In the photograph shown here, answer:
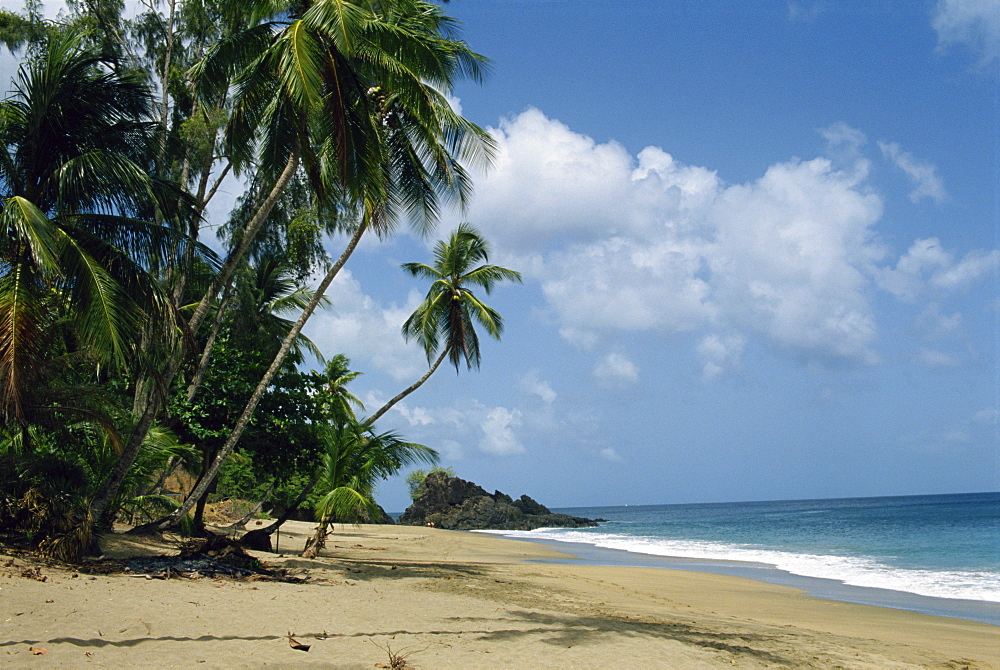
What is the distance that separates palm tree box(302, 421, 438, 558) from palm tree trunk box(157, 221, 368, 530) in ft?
5.81

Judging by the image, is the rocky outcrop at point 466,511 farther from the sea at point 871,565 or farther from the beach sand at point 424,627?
the beach sand at point 424,627

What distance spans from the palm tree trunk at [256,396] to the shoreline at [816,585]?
10.4 meters

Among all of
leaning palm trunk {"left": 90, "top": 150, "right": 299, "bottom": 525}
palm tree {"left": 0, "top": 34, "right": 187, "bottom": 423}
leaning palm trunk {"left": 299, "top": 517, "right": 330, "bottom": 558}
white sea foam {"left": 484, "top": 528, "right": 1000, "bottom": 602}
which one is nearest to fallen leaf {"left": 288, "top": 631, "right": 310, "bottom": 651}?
palm tree {"left": 0, "top": 34, "right": 187, "bottom": 423}

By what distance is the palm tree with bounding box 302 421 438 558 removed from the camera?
532 inches

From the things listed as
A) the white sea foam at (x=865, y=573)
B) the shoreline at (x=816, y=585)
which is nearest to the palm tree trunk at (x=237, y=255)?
the shoreline at (x=816, y=585)

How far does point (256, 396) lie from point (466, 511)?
38400 mm

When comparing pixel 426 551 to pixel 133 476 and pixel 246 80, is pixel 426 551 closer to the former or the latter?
pixel 133 476

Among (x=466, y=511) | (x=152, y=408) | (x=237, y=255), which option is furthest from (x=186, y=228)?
(x=466, y=511)

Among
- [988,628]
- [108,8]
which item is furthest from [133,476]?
[988,628]

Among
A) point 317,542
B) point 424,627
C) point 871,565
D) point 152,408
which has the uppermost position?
point 152,408

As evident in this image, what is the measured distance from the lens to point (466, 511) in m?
48.8

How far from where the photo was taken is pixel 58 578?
7.75 m

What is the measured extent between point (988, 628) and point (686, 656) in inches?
252

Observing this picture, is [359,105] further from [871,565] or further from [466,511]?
[466,511]
